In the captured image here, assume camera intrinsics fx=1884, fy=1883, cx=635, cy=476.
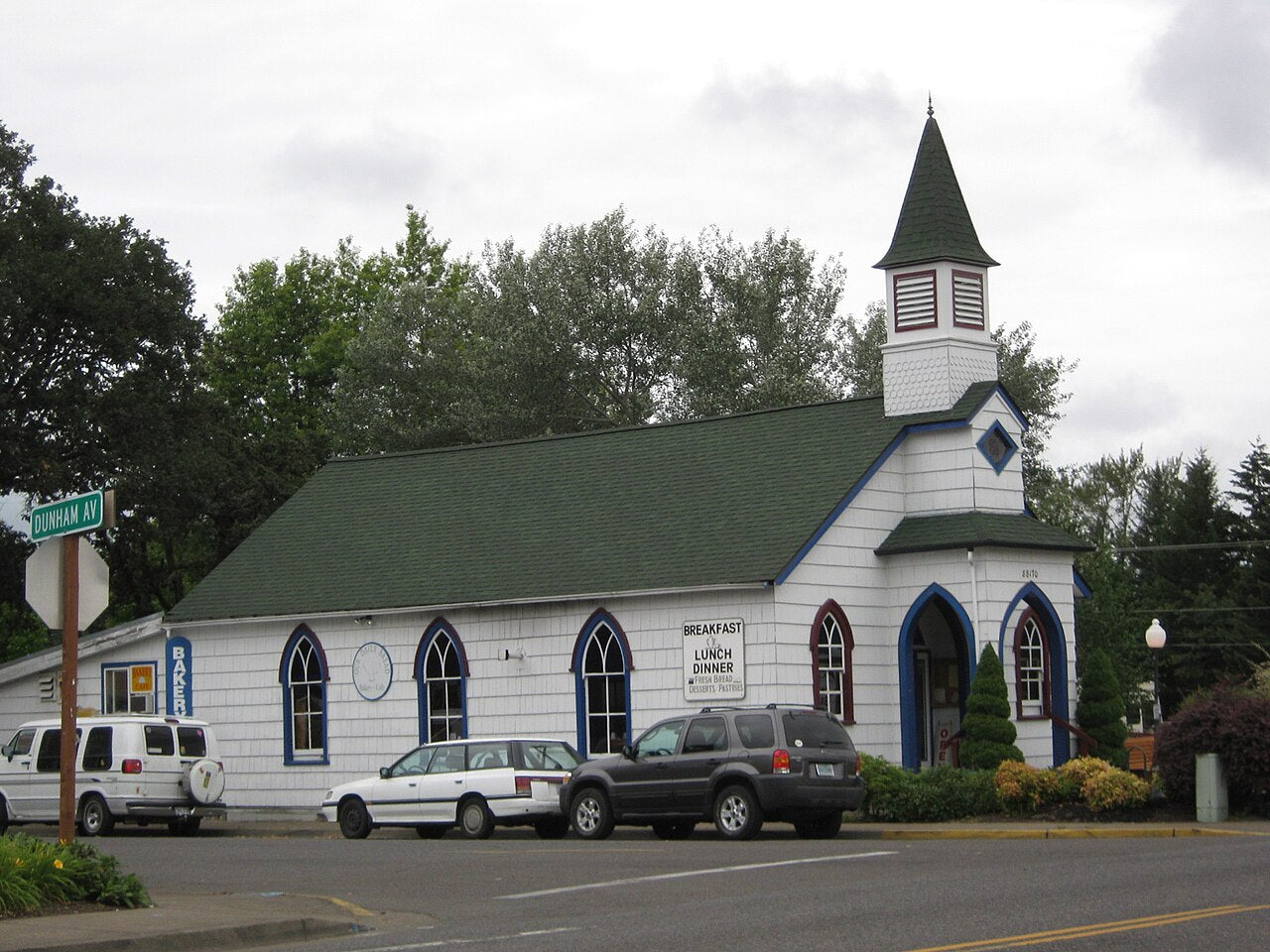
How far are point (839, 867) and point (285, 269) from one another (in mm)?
53564

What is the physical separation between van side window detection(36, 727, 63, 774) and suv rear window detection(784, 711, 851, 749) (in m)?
13.1

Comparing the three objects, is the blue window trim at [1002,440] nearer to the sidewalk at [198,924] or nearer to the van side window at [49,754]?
the van side window at [49,754]

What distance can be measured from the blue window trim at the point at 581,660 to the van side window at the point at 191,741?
243 inches

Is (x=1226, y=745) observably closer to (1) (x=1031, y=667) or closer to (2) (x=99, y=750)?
(1) (x=1031, y=667)

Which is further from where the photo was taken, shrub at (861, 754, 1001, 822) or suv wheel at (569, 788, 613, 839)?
shrub at (861, 754, 1001, 822)

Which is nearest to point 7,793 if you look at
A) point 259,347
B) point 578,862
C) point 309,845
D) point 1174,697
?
point 309,845

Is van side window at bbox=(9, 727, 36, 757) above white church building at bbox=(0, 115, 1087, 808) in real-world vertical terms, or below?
below

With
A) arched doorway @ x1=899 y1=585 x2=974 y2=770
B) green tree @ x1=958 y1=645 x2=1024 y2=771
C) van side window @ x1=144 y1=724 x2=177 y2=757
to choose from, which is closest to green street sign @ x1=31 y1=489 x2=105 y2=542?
van side window @ x1=144 y1=724 x2=177 y2=757

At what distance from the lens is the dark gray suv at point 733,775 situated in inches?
910

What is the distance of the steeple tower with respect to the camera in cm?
3244

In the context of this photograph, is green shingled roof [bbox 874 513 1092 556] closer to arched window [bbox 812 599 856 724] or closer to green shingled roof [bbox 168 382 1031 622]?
green shingled roof [bbox 168 382 1031 622]

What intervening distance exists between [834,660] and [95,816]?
1206cm

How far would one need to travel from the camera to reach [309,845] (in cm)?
2588

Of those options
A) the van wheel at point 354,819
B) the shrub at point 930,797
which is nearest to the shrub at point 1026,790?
the shrub at point 930,797
